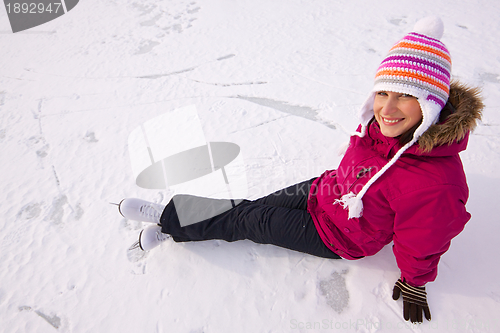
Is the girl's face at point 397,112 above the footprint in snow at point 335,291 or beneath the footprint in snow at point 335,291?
above

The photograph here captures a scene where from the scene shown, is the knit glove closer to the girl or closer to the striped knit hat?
the girl

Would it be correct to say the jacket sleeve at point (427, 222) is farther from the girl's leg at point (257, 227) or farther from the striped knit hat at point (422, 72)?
the girl's leg at point (257, 227)

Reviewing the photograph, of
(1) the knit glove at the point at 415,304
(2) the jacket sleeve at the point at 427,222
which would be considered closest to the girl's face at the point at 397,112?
(2) the jacket sleeve at the point at 427,222

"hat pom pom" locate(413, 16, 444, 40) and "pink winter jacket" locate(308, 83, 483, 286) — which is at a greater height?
"hat pom pom" locate(413, 16, 444, 40)

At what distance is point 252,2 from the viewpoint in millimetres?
3559

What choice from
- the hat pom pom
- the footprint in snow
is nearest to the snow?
the footprint in snow

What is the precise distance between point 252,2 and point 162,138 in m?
2.50

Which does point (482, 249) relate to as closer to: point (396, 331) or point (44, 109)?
point (396, 331)

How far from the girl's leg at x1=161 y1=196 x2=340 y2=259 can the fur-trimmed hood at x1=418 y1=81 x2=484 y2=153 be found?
509 millimetres

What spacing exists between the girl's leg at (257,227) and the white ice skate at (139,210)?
0.09 meters

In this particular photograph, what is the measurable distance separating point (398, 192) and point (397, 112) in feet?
0.81

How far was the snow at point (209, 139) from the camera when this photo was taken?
45.2 inches

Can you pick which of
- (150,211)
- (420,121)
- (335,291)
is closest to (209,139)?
(150,211)

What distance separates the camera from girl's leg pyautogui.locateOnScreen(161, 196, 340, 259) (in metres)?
1.15
